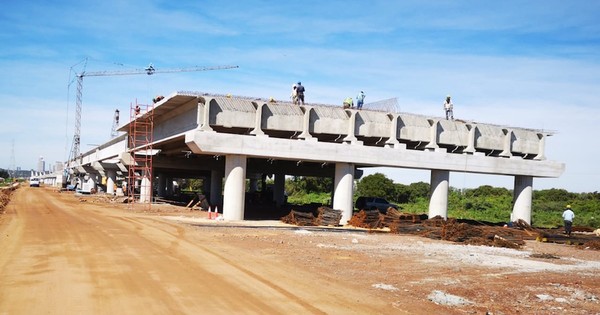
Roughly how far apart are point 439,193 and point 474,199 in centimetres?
5256

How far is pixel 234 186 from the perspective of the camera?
3106 cm

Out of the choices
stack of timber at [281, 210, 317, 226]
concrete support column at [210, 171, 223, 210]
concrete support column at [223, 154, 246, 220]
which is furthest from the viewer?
concrete support column at [210, 171, 223, 210]

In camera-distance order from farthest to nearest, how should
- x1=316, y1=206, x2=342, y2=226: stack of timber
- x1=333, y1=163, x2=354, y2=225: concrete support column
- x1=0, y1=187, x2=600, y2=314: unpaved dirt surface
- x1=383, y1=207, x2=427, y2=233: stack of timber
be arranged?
1. x1=333, y1=163, x2=354, y2=225: concrete support column
2. x1=316, y1=206, x2=342, y2=226: stack of timber
3. x1=383, y1=207, x2=427, y2=233: stack of timber
4. x1=0, y1=187, x2=600, y2=314: unpaved dirt surface

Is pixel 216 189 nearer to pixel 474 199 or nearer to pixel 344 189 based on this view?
pixel 344 189

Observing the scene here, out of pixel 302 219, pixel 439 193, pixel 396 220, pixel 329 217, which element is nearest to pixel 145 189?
pixel 302 219

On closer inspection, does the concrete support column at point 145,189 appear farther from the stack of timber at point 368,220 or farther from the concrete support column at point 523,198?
the concrete support column at point 523,198

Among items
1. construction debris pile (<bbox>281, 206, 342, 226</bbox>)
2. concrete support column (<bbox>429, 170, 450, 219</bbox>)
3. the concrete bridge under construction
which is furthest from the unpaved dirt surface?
concrete support column (<bbox>429, 170, 450, 219</bbox>)

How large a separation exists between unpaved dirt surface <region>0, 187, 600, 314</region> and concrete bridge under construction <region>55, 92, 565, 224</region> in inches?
337

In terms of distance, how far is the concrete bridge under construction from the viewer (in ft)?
103

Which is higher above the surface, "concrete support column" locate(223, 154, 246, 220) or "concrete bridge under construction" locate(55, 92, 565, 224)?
"concrete bridge under construction" locate(55, 92, 565, 224)

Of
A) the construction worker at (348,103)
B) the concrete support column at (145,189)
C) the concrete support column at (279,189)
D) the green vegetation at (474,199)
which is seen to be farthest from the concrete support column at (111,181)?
the construction worker at (348,103)

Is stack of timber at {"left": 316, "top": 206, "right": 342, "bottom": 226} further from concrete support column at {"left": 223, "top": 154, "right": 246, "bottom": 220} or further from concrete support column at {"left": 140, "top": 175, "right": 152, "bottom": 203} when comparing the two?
concrete support column at {"left": 140, "top": 175, "right": 152, "bottom": 203}

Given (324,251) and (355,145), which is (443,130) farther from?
(324,251)

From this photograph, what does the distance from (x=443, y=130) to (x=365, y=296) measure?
29597 millimetres
